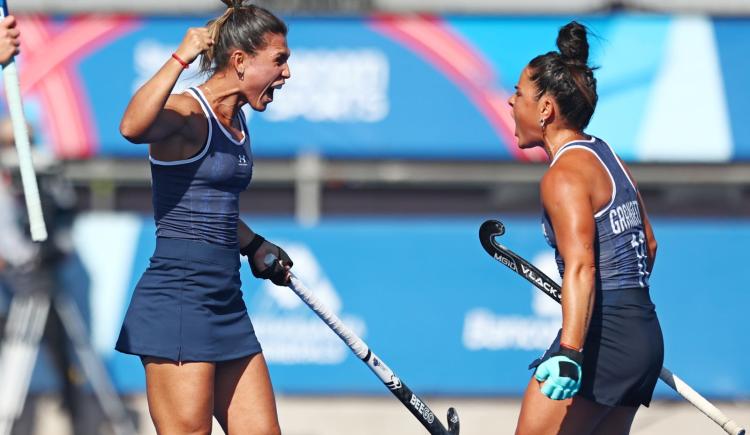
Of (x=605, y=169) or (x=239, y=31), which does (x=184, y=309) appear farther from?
(x=605, y=169)

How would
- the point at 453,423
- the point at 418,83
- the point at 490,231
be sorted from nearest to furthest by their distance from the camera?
the point at 490,231
the point at 453,423
the point at 418,83

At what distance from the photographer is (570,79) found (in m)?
4.32

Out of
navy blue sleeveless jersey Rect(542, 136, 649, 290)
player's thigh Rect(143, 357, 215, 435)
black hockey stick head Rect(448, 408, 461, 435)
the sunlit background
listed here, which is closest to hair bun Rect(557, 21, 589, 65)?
navy blue sleeveless jersey Rect(542, 136, 649, 290)

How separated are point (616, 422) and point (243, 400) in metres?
1.38

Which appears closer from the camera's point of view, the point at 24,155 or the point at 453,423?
the point at 24,155

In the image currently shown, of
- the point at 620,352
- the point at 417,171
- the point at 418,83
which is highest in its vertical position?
the point at 418,83

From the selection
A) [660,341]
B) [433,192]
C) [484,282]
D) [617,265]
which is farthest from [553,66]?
[433,192]

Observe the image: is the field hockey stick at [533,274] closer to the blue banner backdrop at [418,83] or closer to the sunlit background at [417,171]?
the sunlit background at [417,171]

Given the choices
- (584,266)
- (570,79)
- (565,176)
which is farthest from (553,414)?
(570,79)

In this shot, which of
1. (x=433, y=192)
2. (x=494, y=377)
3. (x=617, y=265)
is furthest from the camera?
(x=433, y=192)

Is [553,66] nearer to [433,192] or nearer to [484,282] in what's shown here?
[484,282]

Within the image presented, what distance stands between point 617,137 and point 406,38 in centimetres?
162

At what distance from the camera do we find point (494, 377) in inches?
312

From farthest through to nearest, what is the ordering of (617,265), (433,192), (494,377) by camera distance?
(433,192) → (494,377) → (617,265)
